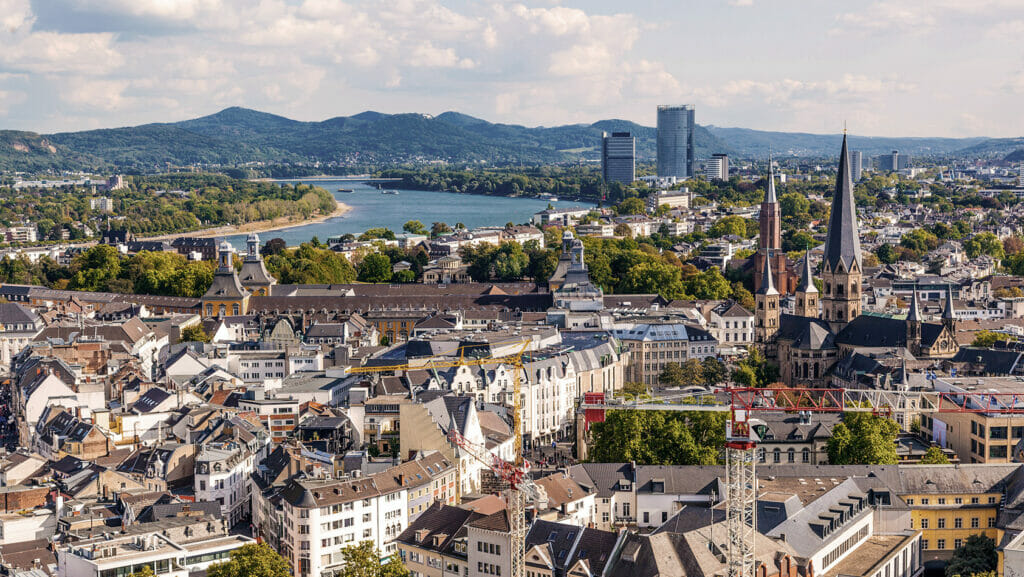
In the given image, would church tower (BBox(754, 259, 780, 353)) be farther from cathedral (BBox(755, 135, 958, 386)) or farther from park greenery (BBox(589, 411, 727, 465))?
park greenery (BBox(589, 411, 727, 465))

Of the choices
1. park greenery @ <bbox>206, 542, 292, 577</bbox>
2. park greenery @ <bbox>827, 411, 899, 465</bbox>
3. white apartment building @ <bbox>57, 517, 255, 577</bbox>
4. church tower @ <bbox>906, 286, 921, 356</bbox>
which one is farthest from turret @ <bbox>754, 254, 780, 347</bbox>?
park greenery @ <bbox>206, 542, 292, 577</bbox>

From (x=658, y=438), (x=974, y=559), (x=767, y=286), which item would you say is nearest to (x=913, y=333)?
(x=767, y=286)

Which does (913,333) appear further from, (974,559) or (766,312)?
(974,559)

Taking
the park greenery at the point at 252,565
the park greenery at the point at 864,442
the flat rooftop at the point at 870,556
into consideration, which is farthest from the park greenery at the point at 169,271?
the flat rooftop at the point at 870,556

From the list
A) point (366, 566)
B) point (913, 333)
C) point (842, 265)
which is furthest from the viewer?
point (842, 265)

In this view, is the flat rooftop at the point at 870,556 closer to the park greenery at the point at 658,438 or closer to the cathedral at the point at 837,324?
the park greenery at the point at 658,438

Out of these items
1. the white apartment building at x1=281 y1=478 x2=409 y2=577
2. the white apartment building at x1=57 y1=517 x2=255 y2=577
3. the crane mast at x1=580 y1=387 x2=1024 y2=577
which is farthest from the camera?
the white apartment building at x1=281 y1=478 x2=409 y2=577

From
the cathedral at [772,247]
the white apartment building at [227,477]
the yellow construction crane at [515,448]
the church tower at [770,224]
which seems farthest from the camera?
the church tower at [770,224]
